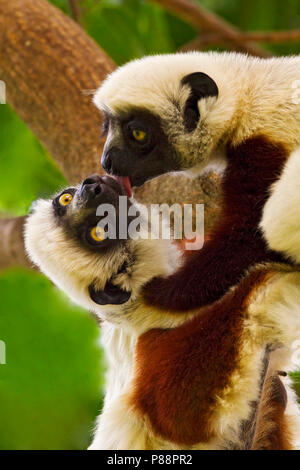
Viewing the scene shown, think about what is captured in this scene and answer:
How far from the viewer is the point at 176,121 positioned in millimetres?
2645

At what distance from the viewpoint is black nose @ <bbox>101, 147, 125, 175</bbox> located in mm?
2674

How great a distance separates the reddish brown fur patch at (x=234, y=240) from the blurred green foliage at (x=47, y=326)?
89cm

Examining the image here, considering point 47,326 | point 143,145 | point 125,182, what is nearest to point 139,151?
point 143,145

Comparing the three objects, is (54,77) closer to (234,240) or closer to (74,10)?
(74,10)

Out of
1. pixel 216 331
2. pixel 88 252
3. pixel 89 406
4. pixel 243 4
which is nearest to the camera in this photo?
pixel 216 331

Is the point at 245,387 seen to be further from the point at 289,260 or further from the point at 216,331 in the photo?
the point at 289,260

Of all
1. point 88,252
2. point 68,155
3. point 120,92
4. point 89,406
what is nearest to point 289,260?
point 88,252

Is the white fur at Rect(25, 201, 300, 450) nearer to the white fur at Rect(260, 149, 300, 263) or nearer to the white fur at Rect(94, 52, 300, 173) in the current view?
the white fur at Rect(260, 149, 300, 263)

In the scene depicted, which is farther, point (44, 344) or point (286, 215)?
point (44, 344)

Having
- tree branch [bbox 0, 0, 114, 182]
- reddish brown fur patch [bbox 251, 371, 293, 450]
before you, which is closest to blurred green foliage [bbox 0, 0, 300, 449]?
tree branch [bbox 0, 0, 114, 182]

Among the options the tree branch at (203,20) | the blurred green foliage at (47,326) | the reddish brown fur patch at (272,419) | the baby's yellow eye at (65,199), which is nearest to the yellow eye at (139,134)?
the baby's yellow eye at (65,199)

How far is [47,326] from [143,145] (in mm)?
1554

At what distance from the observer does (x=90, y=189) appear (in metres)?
2.59
